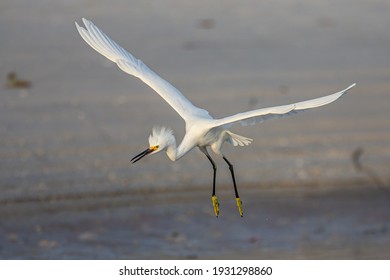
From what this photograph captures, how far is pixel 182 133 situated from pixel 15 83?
1665 mm

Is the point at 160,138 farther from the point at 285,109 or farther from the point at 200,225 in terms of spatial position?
the point at 200,225

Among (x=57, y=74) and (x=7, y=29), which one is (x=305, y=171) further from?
(x=7, y=29)

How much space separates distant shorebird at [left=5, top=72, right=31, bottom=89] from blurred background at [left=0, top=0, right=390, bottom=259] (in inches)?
0.7

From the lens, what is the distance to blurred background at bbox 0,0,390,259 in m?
7.35

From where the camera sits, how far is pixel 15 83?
9.28 metres

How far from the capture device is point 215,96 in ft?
29.8

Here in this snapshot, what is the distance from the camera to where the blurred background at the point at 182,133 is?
24.1 ft

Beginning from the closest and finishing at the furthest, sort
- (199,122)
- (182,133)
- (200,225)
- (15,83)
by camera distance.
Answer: (199,122) < (200,225) < (182,133) < (15,83)

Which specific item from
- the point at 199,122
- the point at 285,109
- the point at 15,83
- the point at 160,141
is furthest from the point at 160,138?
the point at 15,83

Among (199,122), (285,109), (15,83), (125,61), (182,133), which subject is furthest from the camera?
(15,83)

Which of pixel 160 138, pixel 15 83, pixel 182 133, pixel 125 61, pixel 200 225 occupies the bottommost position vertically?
pixel 200 225

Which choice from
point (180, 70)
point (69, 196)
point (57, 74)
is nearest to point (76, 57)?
point (57, 74)

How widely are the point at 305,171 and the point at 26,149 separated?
2.06 meters

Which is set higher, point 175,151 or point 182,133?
point 182,133
